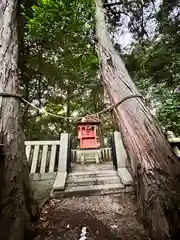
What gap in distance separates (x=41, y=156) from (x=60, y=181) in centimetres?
82

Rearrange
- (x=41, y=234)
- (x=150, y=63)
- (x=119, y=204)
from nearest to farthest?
1. (x=41, y=234)
2. (x=119, y=204)
3. (x=150, y=63)

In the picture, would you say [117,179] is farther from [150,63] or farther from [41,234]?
[150,63]

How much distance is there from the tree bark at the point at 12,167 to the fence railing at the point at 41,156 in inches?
54.4

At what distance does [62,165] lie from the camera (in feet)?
11.9

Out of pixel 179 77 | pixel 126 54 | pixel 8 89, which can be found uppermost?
pixel 126 54

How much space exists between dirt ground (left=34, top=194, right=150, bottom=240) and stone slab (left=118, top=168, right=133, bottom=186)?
25 centimetres

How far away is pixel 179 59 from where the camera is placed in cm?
422

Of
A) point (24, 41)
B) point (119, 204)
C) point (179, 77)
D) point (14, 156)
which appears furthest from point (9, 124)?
point (24, 41)

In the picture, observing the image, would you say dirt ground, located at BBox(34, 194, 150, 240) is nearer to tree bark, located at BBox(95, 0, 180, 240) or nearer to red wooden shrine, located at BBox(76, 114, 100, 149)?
tree bark, located at BBox(95, 0, 180, 240)

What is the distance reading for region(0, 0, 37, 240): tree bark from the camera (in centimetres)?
158

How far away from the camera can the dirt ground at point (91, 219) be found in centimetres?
178

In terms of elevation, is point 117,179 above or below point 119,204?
above

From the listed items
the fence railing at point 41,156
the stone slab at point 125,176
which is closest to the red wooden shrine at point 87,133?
the fence railing at point 41,156

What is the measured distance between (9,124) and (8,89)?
0.48 meters
